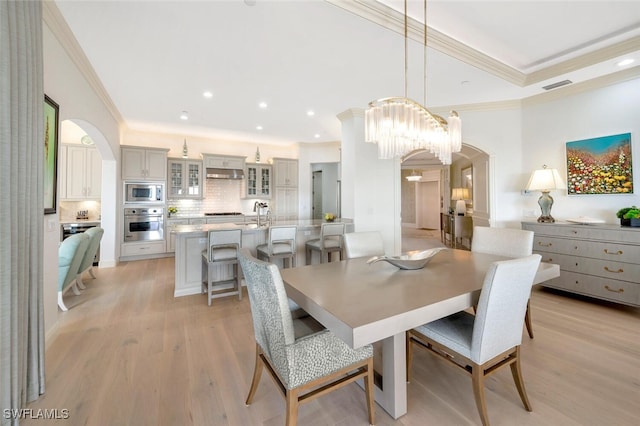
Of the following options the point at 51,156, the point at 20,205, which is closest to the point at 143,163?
the point at 51,156

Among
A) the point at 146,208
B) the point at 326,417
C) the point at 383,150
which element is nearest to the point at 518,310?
the point at 326,417

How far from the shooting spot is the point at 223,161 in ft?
21.0

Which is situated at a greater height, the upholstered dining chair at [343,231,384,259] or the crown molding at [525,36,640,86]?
the crown molding at [525,36,640,86]

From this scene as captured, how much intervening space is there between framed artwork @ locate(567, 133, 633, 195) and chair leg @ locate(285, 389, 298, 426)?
438cm

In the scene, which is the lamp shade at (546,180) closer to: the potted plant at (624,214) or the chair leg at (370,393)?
the potted plant at (624,214)

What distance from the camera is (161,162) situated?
18.7 feet

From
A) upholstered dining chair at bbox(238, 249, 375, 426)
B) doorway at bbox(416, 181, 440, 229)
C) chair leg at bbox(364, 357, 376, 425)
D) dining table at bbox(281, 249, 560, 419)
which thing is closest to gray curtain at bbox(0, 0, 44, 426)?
upholstered dining chair at bbox(238, 249, 375, 426)

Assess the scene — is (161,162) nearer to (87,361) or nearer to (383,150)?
(87,361)

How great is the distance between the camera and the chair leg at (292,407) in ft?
4.20

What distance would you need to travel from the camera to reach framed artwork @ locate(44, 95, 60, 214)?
2.27 metres

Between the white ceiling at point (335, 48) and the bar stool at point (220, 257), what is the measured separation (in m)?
2.01

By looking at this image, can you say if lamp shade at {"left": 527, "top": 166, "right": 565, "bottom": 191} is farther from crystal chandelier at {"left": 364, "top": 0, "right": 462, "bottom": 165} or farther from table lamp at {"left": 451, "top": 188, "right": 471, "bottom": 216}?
table lamp at {"left": 451, "top": 188, "right": 471, "bottom": 216}

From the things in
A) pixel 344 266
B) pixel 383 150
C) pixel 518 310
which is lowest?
pixel 518 310

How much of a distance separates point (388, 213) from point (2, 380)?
14.5 ft
